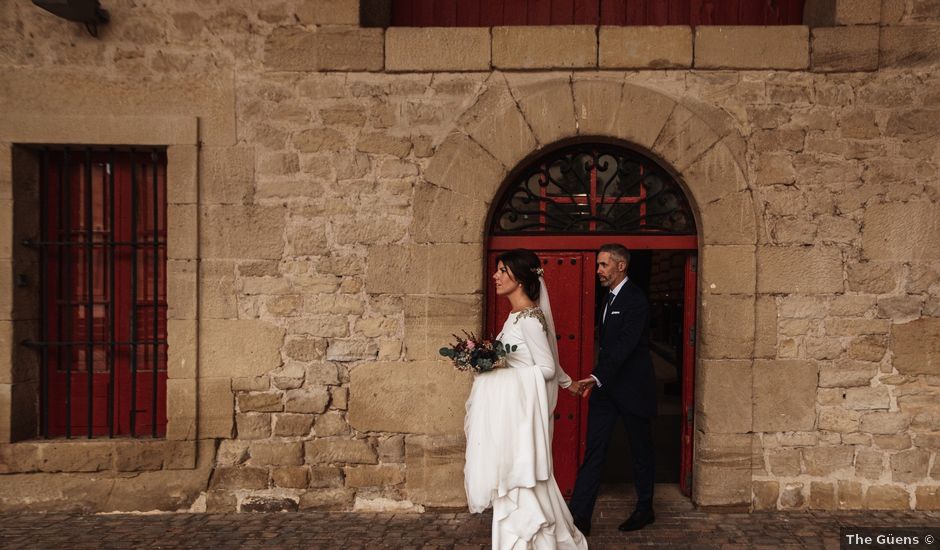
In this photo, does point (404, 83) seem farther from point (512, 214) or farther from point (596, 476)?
point (596, 476)

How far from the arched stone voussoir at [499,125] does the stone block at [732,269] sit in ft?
4.92

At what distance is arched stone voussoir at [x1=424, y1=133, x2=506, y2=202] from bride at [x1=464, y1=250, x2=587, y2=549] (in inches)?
42.0

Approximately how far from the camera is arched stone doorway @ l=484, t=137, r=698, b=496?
477cm

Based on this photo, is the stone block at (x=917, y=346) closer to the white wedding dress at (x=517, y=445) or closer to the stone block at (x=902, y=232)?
the stone block at (x=902, y=232)

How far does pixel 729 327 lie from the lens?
4523mm

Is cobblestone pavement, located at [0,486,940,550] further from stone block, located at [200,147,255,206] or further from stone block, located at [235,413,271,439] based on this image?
stone block, located at [200,147,255,206]

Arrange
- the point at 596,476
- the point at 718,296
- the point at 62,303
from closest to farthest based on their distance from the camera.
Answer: the point at 596,476, the point at 718,296, the point at 62,303

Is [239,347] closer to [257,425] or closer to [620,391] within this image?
[257,425]

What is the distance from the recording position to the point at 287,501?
4629 mm

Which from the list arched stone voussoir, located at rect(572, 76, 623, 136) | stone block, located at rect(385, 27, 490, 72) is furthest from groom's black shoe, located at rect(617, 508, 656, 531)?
stone block, located at rect(385, 27, 490, 72)

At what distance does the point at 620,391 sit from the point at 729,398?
937 mm

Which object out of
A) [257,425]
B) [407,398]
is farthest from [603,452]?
[257,425]

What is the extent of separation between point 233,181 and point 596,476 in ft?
10.6

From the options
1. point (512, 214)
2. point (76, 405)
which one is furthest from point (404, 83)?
point (76, 405)
